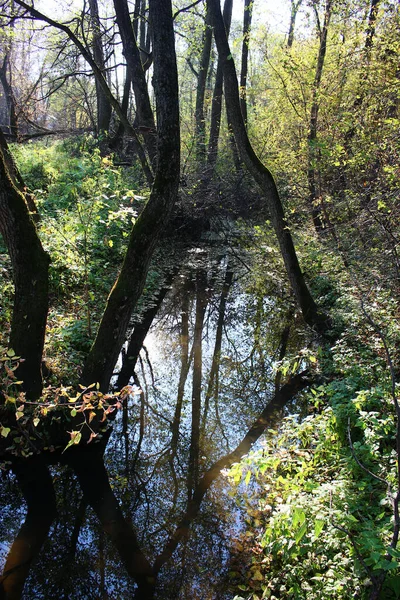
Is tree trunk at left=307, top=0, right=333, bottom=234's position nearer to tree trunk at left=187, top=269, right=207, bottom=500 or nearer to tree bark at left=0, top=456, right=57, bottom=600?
tree trunk at left=187, top=269, right=207, bottom=500

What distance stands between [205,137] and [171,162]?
12300 millimetres

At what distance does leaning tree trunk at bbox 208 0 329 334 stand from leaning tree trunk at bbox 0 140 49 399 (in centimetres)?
393

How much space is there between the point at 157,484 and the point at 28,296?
2.55 meters

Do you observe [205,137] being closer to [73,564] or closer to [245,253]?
[245,253]

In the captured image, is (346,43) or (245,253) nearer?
(346,43)

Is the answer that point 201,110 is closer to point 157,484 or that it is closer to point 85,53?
point 85,53

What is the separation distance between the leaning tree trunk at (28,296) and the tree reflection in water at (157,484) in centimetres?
106

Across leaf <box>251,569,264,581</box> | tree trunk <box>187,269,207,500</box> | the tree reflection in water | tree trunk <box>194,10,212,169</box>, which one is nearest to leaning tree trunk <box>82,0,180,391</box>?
the tree reflection in water

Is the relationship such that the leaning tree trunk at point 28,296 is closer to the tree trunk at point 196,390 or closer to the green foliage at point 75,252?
the green foliage at point 75,252

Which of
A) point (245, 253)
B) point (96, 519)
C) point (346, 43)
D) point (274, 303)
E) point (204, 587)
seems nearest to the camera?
point (204, 587)

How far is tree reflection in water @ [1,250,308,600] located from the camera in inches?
146

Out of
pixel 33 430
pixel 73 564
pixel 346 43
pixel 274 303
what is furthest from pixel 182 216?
pixel 73 564

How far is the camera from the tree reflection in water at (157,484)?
3.71 meters

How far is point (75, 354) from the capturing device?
19.3 ft
